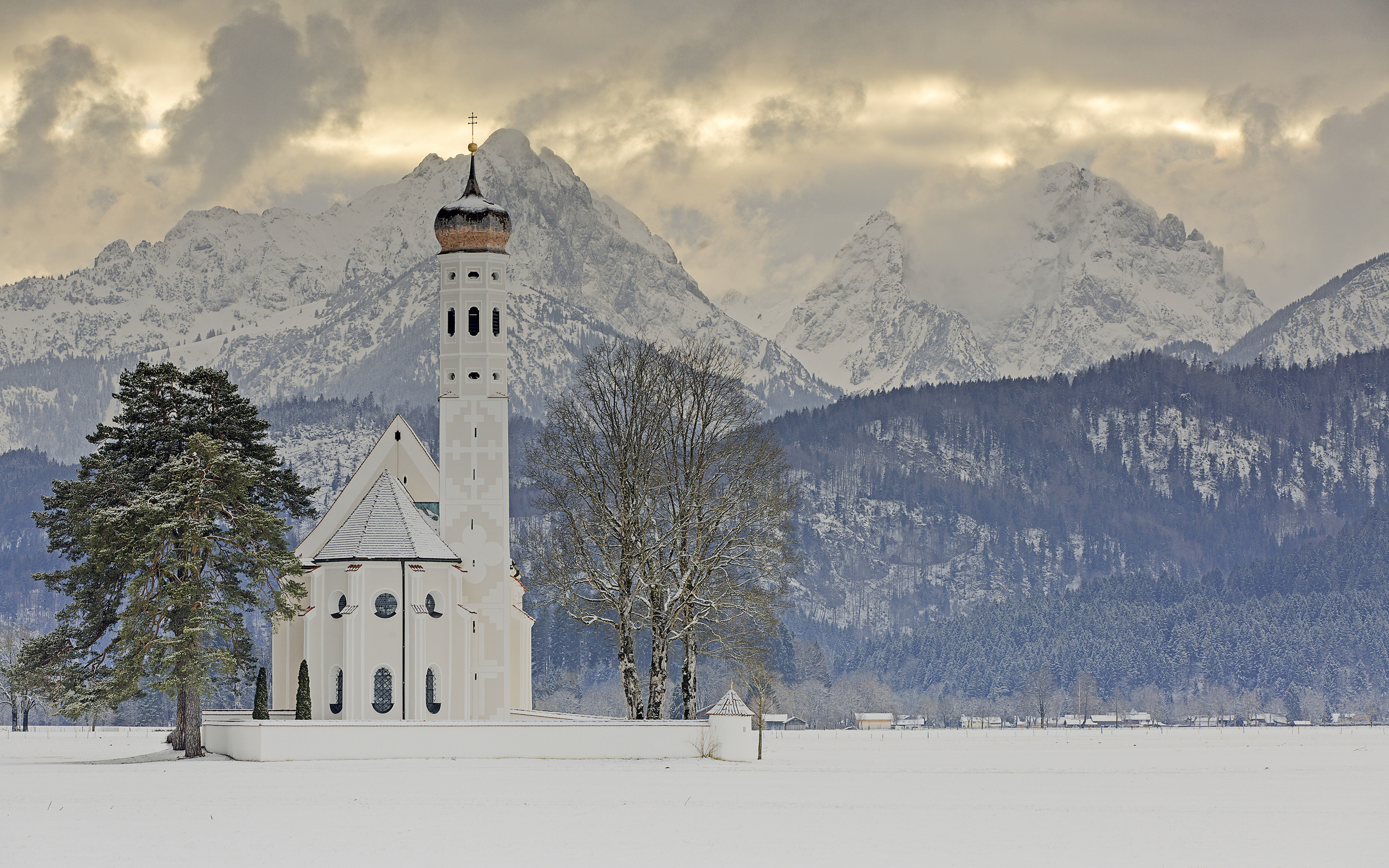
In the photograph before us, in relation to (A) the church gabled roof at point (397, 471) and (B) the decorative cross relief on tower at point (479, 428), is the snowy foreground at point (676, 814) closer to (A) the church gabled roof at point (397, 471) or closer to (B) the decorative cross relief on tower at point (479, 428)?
(B) the decorative cross relief on tower at point (479, 428)

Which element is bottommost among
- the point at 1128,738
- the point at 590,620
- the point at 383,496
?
the point at 1128,738

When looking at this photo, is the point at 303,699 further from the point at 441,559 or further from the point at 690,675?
the point at 690,675

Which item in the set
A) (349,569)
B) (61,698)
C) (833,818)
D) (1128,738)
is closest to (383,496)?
(349,569)

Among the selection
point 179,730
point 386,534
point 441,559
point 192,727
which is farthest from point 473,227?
point 192,727

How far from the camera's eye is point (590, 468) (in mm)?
73312

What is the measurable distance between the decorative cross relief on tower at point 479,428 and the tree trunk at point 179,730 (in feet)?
39.6

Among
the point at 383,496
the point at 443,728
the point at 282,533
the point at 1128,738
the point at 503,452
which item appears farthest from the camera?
the point at 1128,738

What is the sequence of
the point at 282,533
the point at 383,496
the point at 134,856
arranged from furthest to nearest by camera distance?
the point at 383,496 → the point at 282,533 → the point at 134,856

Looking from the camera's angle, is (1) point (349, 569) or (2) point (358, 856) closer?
(2) point (358, 856)

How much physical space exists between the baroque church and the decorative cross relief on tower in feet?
0.18

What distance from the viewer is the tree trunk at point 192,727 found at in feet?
231

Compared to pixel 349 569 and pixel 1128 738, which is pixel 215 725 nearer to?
pixel 349 569

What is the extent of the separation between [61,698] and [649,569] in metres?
22.9

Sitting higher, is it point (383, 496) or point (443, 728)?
point (383, 496)
